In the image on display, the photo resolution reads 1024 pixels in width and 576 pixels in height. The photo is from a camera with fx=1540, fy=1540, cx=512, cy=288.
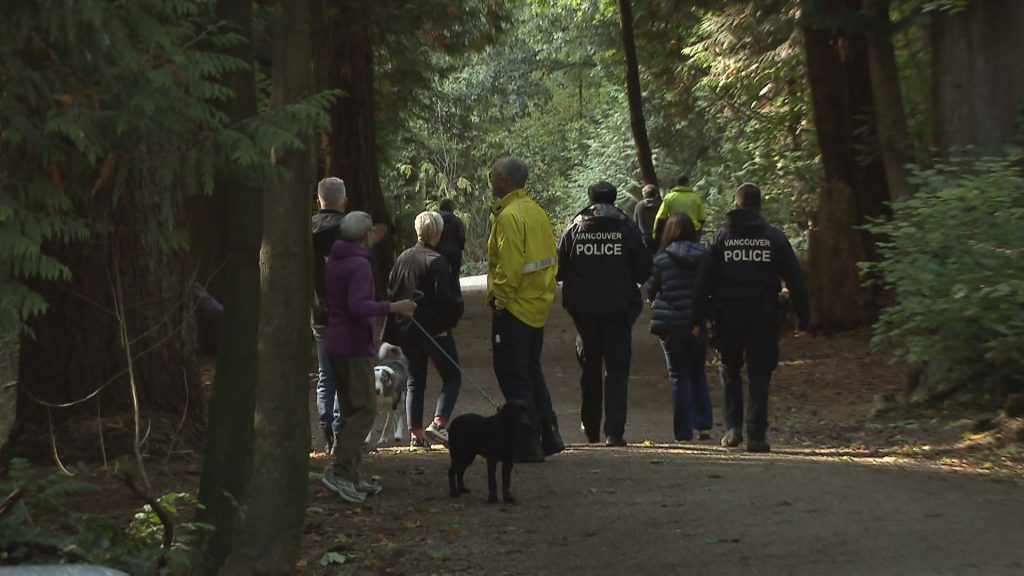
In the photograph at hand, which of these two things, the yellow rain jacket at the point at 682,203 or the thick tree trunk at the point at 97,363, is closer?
the thick tree trunk at the point at 97,363

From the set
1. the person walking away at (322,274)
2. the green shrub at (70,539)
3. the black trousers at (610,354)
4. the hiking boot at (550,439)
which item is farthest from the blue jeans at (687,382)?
the green shrub at (70,539)

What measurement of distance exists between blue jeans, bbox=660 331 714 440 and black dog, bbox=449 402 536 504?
155 inches

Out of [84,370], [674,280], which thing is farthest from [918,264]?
[84,370]

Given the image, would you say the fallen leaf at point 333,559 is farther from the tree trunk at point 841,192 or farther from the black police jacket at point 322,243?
the tree trunk at point 841,192

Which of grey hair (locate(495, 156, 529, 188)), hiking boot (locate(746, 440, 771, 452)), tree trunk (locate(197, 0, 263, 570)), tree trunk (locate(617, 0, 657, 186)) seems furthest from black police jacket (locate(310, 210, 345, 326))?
tree trunk (locate(617, 0, 657, 186))

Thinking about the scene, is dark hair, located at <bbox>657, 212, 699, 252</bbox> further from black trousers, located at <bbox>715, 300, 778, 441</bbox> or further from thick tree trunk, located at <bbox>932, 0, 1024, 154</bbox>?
thick tree trunk, located at <bbox>932, 0, 1024, 154</bbox>

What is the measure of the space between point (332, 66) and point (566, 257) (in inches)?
416

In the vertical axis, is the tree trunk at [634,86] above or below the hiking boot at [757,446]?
above

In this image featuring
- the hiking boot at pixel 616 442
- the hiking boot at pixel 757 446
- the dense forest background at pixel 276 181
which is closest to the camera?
the dense forest background at pixel 276 181

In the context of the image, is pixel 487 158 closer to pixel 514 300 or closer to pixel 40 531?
pixel 514 300

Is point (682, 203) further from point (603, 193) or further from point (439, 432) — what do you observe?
point (439, 432)

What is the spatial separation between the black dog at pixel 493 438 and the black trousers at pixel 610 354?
106 inches

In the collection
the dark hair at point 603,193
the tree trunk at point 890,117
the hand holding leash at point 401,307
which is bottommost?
the hand holding leash at point 401,307

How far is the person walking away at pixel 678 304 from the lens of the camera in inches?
531
